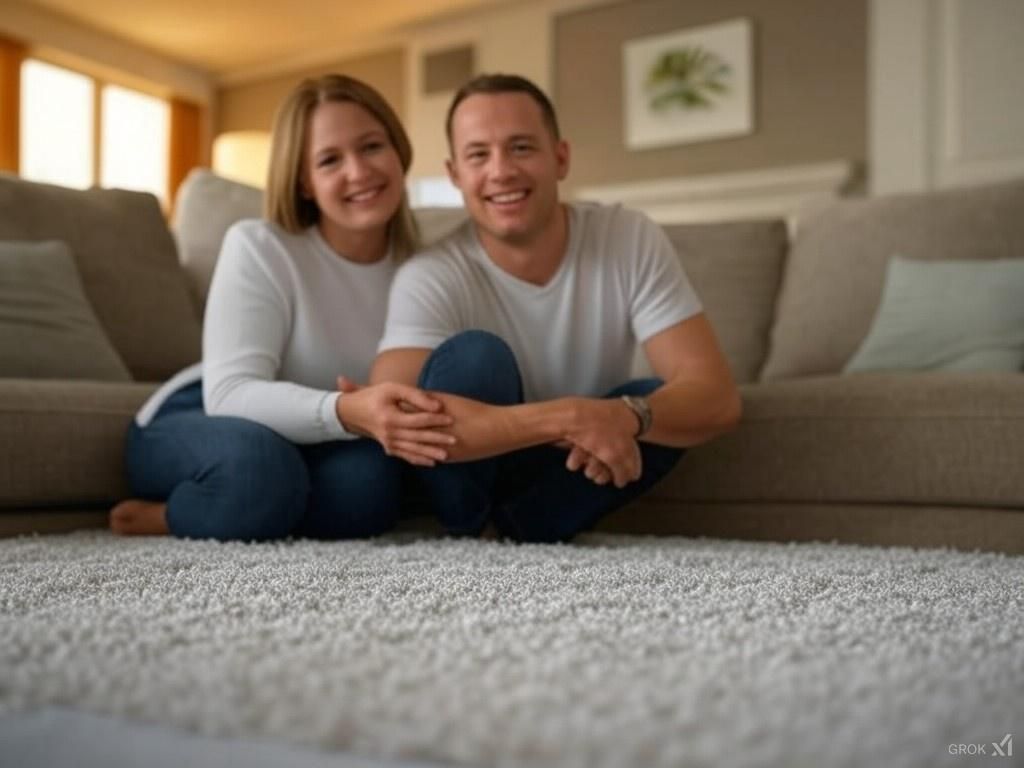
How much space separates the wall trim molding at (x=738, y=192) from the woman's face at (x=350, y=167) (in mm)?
3228

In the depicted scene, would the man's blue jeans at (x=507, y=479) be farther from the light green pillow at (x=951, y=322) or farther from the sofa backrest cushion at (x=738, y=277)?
the sofa backrest cushion at (x=738, y=277)

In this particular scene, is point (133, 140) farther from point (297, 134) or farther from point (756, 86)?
point (297, 134)

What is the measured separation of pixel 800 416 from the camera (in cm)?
151

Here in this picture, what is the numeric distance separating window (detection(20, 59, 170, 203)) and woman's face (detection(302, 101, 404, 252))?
14.7 feet

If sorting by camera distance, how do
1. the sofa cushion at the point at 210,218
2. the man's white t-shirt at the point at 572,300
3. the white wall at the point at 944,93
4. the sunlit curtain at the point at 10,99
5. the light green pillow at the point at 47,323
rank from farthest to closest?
the sunlit curtain at the point at 10,99 < the white wall at the point at 944,93 < the sofa cushion at the point at 210,218 < the light green pillow at the point at 47,323 < the man's white t-shirt at the point at 572,300

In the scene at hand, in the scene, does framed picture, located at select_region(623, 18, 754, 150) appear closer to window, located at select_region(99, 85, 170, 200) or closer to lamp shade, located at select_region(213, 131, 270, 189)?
lamp shade, located at select_region(213, 131, 270, 189)

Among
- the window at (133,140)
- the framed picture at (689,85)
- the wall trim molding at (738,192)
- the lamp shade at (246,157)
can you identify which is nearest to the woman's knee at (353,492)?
the lamp shade at (246,157)

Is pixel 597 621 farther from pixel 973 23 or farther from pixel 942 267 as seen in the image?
pixel 973 23

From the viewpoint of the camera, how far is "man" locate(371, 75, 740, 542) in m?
1.35

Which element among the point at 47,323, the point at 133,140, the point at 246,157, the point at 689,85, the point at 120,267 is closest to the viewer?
the point at 47,323

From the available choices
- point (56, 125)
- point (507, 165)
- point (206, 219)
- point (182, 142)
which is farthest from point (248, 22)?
point (507, 165)

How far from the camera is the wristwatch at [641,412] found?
1.28 m

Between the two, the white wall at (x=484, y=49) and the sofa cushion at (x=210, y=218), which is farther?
the white wall at (x=484, y=49)

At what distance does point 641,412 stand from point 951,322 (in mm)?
822
